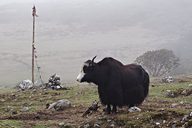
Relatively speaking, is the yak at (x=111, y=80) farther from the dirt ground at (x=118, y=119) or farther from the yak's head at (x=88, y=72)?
the dirt ground at (x=118, y=119)

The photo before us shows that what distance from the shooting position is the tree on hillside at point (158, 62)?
232 ft

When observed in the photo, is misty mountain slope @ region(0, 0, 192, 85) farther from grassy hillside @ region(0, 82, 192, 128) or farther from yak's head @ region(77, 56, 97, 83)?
yak's head @ region(77, 56, 97, 83)

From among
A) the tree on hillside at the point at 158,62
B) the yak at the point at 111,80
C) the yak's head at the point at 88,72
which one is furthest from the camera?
the tree on hillside at the point at 158,62

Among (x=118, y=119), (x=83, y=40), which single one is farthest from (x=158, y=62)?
(x=83, y=40)

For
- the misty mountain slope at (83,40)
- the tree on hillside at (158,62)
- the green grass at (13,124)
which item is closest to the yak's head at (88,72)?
the green grass at (13,124)

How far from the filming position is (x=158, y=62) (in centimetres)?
7056

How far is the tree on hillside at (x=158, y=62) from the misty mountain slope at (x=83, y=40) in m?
28.8

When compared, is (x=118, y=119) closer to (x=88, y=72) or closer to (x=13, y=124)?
(x=88, y=72)

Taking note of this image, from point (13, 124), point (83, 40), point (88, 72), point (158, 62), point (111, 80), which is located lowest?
point (83, 40)

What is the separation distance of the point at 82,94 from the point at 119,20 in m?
166

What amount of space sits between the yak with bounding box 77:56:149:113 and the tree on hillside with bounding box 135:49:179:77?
178ft

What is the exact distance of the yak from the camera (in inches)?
627

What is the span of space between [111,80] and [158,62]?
55.3 metres

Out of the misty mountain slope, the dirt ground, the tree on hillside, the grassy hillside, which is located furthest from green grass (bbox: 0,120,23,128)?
the misty mountain slope
